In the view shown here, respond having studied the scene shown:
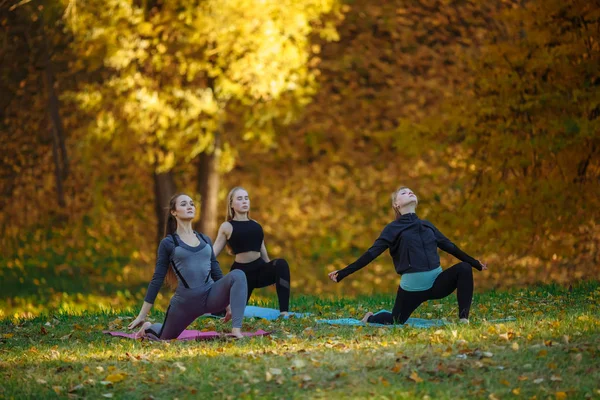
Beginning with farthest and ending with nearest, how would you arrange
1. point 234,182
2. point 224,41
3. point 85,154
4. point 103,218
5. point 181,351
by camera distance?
1. point 234,182
2. point 103,218
3. point 85,154
4. point 224,41
5. point 181,351

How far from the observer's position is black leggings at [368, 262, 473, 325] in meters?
7.71

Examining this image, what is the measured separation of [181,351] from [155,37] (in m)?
7.88

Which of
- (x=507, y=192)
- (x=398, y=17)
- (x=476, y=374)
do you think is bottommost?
(x=476, y=374)

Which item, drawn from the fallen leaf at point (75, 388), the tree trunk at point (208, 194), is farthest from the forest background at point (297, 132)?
the fallen leaf at point (75, 388)

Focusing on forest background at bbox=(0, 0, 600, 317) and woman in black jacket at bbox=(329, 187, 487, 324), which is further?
forest background at bbox=(0, 0, 600, 317)

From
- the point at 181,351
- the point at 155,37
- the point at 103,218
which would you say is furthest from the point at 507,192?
the point at 103,218

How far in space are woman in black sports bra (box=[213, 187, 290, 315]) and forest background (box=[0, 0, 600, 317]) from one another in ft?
11.3

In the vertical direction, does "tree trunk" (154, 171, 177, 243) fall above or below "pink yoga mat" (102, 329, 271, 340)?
above

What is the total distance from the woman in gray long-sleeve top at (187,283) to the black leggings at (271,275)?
1.41 m

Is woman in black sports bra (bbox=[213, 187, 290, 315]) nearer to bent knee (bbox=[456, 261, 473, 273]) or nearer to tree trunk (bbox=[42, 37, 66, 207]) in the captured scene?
Answer: bent knee (bbox=[456, 261, 473, 273])

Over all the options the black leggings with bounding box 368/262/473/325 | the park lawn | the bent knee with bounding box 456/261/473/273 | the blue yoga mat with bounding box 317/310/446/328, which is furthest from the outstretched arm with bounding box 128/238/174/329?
the bent knee with bounding box 456/261/473/273

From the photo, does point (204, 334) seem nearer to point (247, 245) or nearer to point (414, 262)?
point (247, 245)

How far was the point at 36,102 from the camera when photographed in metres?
18.9

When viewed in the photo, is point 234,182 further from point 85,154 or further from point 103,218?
point 85,154
